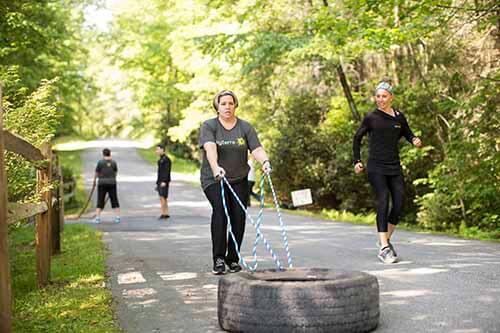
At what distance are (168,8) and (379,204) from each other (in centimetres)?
2968

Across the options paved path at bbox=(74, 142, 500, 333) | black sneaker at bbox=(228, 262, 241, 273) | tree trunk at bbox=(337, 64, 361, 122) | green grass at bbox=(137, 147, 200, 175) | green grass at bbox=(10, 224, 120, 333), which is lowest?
green grass at bbox=(10, 224, 120, 333)

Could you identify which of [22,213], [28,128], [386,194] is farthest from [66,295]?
[386,194]

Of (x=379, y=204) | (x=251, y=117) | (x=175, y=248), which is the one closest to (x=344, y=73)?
(x=251, y=117)

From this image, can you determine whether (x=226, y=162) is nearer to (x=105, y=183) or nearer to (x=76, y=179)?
(x=105, y=183)

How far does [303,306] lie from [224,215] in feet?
10.5

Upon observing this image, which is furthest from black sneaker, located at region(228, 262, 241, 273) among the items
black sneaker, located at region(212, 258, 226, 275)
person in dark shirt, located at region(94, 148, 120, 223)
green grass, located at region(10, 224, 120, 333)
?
person in dark shirt, located at region(94, 148, 120, 223)

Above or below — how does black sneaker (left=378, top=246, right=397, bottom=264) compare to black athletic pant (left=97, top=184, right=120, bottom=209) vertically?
below

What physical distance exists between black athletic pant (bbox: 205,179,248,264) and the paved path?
373mm

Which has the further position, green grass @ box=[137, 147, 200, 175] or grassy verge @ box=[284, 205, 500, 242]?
green grass @ box=[137, 147, 200, 175]

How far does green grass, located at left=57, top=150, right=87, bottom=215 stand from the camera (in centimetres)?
2644

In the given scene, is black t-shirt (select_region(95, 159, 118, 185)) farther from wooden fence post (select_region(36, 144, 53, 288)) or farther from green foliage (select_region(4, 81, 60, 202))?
wooden fence post (select_region(36, 144, 53, 288))

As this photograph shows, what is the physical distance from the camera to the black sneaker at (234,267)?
812 cm

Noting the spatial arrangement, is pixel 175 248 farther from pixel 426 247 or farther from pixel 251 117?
pixel 251 117

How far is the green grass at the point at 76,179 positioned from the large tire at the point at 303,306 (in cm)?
1536
